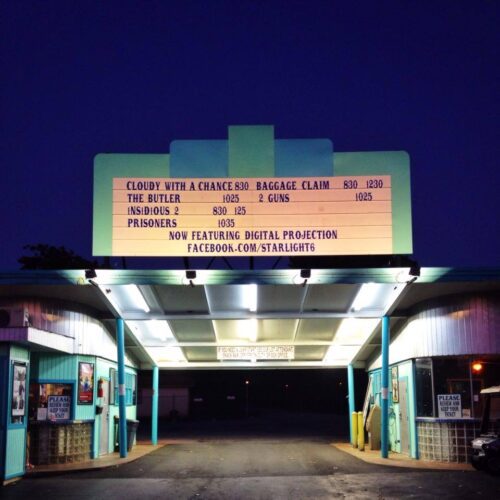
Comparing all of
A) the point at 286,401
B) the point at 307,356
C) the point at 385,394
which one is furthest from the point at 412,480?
the point at 286,401

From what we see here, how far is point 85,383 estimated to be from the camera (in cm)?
1964

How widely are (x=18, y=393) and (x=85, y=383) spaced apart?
4207 mm

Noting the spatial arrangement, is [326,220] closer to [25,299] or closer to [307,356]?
[25,299]

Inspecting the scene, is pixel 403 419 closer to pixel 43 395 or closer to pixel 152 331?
pixel 152 331

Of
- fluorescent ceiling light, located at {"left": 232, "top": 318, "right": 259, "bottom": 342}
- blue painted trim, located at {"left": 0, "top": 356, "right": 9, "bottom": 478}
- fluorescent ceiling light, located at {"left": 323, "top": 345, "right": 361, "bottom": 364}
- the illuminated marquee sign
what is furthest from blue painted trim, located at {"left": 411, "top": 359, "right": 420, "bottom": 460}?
blue painted trim, located at {"left": 0, "top": 356, "right": 9, "bottom": 478}

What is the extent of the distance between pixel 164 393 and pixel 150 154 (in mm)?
35140

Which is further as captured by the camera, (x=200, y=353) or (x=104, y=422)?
(x=200, y=353)

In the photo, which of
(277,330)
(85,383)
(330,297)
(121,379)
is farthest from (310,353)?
(85,383)

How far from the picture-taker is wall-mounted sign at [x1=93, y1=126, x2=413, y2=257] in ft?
59.0

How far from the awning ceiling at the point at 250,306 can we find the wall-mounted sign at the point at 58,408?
2590 mm

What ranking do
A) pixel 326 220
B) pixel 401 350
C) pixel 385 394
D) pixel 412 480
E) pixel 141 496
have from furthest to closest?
1. pixel 401 350
2. pixel 385 394
3. pixel 326 220
4. pixel 412 480
5. pixel 141 496

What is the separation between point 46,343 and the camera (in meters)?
16.0

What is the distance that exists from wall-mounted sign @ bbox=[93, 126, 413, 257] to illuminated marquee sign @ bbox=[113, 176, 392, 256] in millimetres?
25

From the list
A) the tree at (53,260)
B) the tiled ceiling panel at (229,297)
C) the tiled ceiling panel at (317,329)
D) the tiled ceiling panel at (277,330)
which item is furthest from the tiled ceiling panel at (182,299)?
the tree at (53,260)
